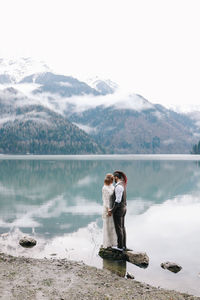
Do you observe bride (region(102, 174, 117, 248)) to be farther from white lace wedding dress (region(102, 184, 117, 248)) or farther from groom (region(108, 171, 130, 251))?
groom (region(108, 171, 130, 251))

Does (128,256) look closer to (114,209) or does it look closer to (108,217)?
(108,217)

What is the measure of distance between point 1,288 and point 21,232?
431 inches

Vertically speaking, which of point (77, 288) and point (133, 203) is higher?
point (77, 288)

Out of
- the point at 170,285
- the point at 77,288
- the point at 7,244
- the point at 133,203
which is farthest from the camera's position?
the point at 133,203

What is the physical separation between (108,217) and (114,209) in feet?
2.29

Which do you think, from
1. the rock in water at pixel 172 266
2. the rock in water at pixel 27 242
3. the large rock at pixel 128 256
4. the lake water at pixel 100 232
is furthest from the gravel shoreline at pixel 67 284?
the rock in water at pixel 27 242

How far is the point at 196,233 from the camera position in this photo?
22.1 meters

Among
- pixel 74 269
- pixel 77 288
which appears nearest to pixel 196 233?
pixel 74 269

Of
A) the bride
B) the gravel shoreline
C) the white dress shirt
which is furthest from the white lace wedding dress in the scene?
the gravel shoreline

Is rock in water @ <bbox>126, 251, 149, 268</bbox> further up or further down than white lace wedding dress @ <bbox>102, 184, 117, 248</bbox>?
further down

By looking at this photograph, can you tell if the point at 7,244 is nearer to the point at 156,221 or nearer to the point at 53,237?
the point at 53,237

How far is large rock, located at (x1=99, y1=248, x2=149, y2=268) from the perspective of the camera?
594 inches

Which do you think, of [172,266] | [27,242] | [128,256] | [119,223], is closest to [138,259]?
[128,256]

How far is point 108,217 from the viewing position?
15562 millimetres
